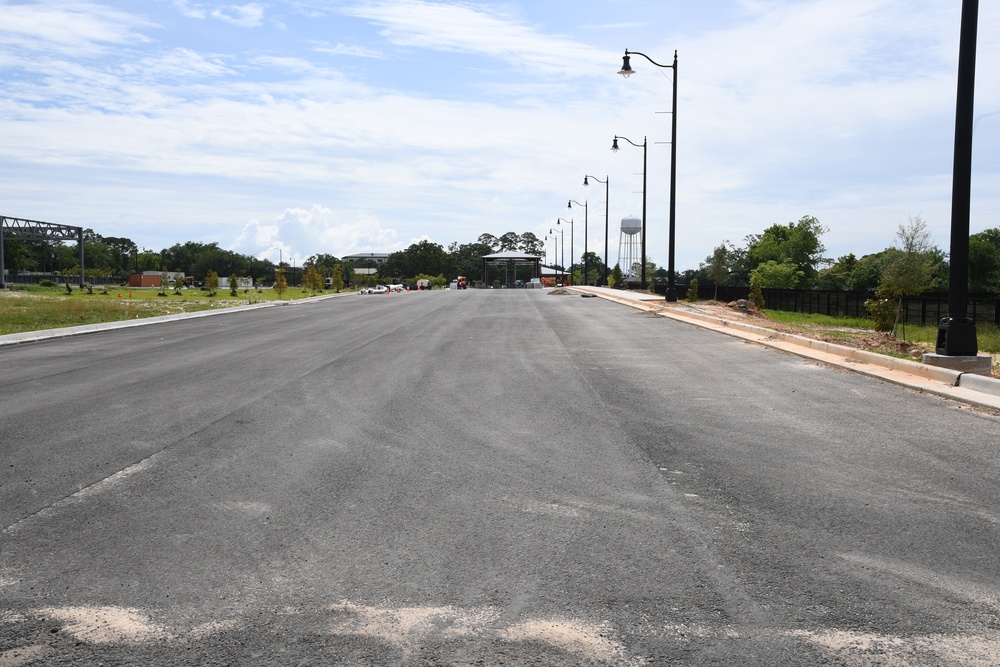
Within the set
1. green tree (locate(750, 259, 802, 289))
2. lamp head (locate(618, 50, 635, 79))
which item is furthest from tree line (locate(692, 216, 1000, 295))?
lamp head (locate(618, 50, 635, 79))

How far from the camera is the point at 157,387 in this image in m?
11.9

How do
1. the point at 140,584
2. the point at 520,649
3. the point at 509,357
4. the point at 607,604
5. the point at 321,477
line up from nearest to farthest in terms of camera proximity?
the point at 520,649 → the point at 607,604 → the point at 140,584 → the point at 321,477 → the point at 509,357

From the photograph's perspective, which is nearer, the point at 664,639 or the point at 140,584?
the point at 664,639

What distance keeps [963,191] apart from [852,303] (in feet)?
111

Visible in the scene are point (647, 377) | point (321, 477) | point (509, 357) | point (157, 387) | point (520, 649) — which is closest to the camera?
point (520, 649)

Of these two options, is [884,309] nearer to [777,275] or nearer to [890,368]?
[890,368]

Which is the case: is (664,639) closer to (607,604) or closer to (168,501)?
(607,604)

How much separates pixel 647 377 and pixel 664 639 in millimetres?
9349

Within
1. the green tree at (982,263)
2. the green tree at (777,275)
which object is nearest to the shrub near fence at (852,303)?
the green tree at (982,263)

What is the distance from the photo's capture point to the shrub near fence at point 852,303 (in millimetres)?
32562

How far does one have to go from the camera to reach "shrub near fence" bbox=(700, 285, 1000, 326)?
32.6 metres

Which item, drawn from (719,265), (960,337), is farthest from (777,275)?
(960,337)

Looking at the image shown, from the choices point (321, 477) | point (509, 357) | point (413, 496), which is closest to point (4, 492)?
point (321, 477)

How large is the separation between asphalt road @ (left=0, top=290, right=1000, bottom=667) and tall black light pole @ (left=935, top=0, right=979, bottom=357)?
5.62 feet
